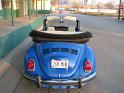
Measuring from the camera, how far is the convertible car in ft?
20.0

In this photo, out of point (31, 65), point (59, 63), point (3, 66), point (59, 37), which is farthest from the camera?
point (3, 66)

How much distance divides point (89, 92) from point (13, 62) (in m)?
3.83

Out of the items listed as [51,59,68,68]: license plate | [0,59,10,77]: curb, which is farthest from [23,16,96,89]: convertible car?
[0,59,10,77]: curb

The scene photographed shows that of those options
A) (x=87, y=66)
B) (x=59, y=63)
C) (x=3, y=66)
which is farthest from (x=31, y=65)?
(x=3, y=66)

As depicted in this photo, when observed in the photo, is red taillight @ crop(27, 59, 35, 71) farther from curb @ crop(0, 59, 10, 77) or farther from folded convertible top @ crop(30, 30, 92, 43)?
curb @ crop(0, 59, 10, 77)

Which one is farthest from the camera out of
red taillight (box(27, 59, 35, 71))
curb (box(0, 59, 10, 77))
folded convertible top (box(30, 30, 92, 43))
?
curb (box(0, 59, 10, 77))

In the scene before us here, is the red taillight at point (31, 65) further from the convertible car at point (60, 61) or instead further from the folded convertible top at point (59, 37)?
the folded convertible top at point (59, 37)

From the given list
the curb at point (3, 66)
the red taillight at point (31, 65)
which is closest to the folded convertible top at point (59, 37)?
the red taillight at point (31, 65)

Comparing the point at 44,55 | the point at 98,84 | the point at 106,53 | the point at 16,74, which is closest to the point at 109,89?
the point at 98,84

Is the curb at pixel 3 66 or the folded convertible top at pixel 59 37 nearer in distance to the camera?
the folded convertible top at pixel 59 37

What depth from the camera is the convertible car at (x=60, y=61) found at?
6.09 metres

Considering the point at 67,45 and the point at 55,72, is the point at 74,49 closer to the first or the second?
the point at 67,45

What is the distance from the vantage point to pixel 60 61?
20.1 feet

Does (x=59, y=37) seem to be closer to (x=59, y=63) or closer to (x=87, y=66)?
(x=59, y=63)
